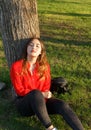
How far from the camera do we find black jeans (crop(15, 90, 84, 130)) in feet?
14.1

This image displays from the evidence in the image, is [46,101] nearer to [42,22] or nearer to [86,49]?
[86,49]

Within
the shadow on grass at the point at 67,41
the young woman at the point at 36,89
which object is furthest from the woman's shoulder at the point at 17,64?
the shadow on grass at the point at 67,41

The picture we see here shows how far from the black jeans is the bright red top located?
16cm

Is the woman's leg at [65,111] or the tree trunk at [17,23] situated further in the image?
the tree trunk at [17,23]

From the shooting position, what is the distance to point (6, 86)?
5684 mm

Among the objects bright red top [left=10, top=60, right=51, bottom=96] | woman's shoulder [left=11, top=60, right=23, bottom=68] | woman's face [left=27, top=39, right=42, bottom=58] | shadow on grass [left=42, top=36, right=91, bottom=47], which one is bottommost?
shadow on grass [left=42, top=36, right=91, bottom=47]

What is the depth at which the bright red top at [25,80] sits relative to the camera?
4609 millimetres

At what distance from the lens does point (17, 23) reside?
467 centimetres

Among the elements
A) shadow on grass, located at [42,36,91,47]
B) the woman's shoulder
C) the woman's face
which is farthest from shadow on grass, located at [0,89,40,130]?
shadow on grass, located at [42,36,91,47]

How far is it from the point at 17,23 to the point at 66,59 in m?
2.40

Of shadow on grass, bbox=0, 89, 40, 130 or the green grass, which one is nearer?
shadow on grass, bbox=0, 89, 40, 130

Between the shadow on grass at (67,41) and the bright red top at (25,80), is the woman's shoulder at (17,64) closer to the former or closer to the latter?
the bright red top at (25,80)

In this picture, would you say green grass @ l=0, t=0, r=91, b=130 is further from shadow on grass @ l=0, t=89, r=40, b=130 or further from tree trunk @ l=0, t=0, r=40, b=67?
tree trunk @ l=0, t=0, r=40, b=67

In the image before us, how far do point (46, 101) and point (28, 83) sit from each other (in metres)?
0.36
